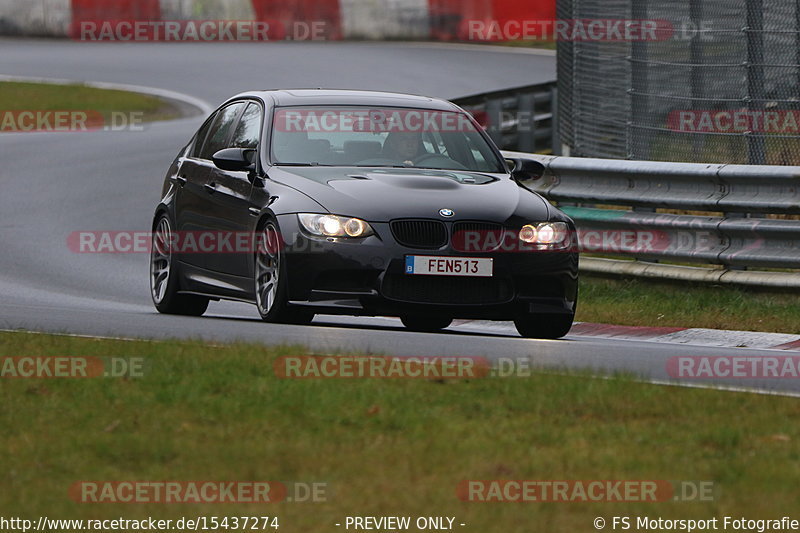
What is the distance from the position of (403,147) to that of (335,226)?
1.32 metres

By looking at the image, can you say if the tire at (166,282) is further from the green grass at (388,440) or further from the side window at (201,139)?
the green grass at (388,440)

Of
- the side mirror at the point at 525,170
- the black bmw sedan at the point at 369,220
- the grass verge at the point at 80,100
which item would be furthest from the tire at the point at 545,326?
the grass verge at the point at 80,100

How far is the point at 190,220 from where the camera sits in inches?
486

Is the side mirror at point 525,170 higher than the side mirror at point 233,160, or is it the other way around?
the side mirror at point 233,160

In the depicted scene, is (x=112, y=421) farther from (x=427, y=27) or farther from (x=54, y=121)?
(x=427, y=27)

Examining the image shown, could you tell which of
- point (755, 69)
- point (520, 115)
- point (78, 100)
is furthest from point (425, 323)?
point (78, 100)

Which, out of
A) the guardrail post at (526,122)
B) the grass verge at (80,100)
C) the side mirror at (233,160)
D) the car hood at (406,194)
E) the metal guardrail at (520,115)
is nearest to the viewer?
the car hood at (406,194)

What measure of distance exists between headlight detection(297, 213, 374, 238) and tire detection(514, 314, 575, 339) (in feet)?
4.01

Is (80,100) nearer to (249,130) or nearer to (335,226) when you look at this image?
(249,130)

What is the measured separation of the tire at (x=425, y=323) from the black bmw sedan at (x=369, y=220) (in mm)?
13

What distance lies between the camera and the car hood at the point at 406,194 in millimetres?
10469

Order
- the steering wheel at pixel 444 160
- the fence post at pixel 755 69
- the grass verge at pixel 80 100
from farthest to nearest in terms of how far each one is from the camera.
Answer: the grass verge at pixel 80 100 < the fence post at pixel 755 69 < the steering wheel at pixel 444 160

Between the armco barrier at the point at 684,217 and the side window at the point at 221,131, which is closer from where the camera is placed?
the side window at the point at 221,131

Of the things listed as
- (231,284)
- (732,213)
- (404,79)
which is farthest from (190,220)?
(404,79)
